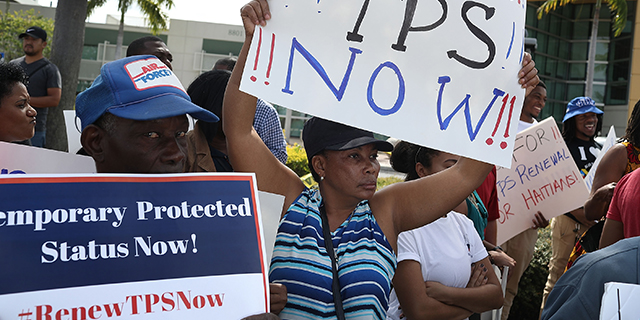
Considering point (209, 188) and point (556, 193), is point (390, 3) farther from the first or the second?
point (556, 193)

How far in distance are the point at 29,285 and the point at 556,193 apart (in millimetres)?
4061

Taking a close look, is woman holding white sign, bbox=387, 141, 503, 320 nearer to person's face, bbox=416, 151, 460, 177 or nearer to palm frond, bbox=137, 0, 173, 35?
person's face, bbox=416, 151, 460, 177

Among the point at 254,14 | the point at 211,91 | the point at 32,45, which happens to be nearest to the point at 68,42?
the point at 32,45

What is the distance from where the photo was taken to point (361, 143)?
7.54ft

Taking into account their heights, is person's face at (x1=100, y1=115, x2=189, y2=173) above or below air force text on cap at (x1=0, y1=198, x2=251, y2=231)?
above

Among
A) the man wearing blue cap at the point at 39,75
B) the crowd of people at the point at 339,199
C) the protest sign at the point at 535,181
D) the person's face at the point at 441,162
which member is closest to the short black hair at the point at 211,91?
the crowd of people at the point at 339,199

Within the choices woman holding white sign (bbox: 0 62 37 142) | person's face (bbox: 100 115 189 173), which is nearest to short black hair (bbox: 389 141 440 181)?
person's face (bbox: 100 115 189 173)

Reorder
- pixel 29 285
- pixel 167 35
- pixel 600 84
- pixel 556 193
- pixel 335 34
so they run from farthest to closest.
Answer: pixel 167 35
pixel 600 84
pixel 556 193
pixel 335 34
pixel 29 285

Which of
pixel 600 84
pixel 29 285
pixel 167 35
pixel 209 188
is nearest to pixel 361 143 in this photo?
pixel 209 188

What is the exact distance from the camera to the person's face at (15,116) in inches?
103

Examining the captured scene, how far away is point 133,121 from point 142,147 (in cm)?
9

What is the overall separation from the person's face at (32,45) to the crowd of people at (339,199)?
3.63 m

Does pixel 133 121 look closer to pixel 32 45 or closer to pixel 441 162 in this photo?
pixel 441 162

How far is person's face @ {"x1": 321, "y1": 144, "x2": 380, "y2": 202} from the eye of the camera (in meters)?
2.31
